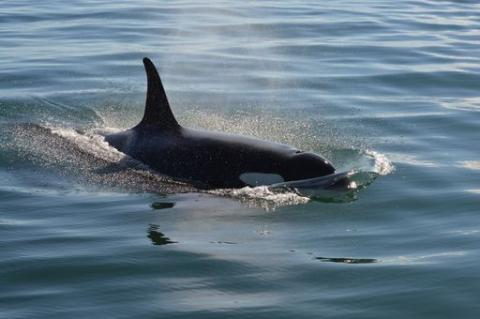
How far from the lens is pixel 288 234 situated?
7645 millimetres

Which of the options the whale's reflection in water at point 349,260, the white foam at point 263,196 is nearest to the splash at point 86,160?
the white foam at point 263,196

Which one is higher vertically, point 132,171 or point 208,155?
point 208,155

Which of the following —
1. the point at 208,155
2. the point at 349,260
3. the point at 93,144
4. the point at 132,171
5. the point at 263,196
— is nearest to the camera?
the point at 349,260

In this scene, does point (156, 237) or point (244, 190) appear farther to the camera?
point (244, 190)

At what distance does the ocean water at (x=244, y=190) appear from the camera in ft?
20.8

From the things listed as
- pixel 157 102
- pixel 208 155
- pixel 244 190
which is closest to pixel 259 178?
pixel 244 190

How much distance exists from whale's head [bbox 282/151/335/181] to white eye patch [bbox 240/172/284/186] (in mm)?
91

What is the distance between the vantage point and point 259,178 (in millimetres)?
9016

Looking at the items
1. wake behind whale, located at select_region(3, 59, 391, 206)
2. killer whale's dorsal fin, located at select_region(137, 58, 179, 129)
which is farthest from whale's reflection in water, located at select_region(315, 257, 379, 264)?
killer whale's dorsal fin, located at select_region(137, 58, 179, 129)

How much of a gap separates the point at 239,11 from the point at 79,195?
1676cm

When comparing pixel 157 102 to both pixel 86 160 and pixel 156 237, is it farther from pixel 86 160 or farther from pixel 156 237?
pixel 156 237

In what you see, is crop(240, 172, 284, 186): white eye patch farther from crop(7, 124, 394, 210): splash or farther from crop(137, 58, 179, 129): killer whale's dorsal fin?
crop(137, 58, 179, 129): killer whale's dorsal fin

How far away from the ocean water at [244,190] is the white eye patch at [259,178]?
0.75 feet

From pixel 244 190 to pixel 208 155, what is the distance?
26.8 inches
